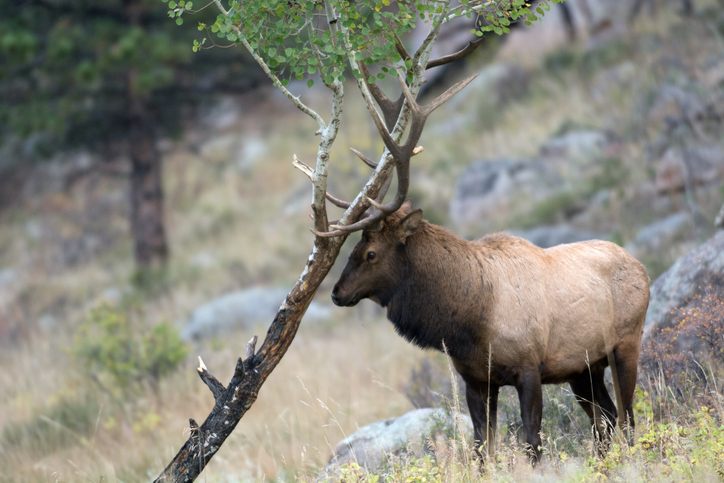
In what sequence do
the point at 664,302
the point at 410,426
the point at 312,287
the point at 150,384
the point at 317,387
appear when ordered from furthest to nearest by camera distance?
the point at 150,384 → the point at 317,387 → the point at 664,302 → the point at 410,426 → the point at 312,287

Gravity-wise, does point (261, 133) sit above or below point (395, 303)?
below

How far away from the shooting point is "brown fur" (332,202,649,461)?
479 cm

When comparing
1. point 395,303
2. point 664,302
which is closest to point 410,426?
point 395,303

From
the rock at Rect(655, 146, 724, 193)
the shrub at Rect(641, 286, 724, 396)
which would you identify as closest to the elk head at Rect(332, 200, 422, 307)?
the shrub at Rect(641, 286, 724, 396)

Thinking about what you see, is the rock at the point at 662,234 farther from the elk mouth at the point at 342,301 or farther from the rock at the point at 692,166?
the elk mouth at the point at 342,301

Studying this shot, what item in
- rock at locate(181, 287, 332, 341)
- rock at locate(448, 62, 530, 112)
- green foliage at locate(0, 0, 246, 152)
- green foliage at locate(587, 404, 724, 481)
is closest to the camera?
green foliage at locate(587, 404, 724, 481)

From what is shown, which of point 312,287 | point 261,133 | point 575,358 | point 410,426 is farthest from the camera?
point 261,133

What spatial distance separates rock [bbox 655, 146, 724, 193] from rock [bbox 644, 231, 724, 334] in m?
5.28

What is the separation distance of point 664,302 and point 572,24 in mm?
15207

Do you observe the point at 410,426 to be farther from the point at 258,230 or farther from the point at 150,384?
the point at 258,230

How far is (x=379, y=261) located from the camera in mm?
4996

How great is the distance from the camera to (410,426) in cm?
584

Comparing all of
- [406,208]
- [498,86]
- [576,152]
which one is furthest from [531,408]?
[498,86]

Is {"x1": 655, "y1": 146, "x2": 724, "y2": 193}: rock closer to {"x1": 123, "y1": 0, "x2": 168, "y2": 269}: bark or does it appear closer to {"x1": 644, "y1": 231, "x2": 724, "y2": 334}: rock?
{"x1": 644, "y1": 231, "x2": 724, "y2": 334}: rock
